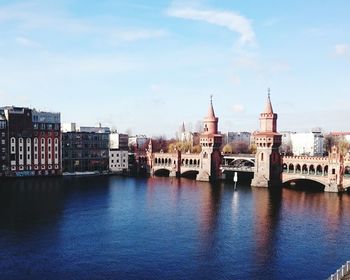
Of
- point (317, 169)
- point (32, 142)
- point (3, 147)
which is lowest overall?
point (317, 169)

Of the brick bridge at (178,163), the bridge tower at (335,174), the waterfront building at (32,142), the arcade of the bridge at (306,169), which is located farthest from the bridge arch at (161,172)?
the bridge tower at (335,174)

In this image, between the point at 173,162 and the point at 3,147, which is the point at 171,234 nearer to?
the point at 3,147

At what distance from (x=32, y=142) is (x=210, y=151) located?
51.2 metres

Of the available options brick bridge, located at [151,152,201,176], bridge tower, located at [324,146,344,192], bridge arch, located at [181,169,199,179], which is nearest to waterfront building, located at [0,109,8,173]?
brick bridge, located at [151,152,201,176]

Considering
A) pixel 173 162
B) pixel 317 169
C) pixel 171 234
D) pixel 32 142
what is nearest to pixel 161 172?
pixel 173 162

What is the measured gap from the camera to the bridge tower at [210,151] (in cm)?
12812

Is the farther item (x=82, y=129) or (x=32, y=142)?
(x=82, y=129)

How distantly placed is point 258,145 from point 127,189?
1404 inches

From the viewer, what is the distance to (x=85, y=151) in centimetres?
14500

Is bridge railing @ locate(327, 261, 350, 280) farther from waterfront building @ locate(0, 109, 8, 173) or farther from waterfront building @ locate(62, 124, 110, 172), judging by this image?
waterfront building @ locate(62, 124, 110, 172)

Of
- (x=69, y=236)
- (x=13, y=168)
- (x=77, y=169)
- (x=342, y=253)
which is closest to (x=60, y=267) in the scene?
(x=69, y=236)

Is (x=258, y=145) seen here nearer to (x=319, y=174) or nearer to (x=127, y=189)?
(x=319, y=174)

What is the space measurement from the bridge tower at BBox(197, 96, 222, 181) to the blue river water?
93.4ft

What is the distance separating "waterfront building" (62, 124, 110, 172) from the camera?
140750 mm
